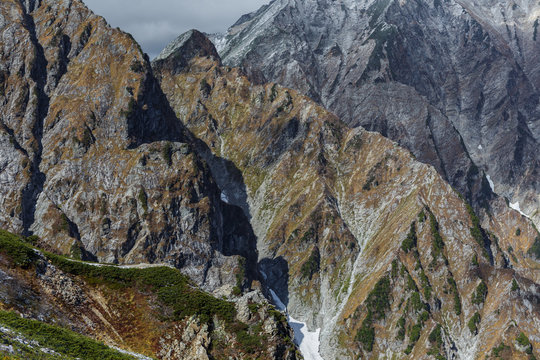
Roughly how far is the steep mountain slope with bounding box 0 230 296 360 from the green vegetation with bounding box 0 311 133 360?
608cm

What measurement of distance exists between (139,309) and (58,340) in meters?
19.9

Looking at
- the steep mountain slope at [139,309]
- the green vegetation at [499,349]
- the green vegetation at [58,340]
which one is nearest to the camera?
the green vegetation at [58,340]

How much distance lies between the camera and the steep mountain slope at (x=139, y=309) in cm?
5512

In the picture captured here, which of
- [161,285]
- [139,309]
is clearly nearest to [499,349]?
[161,285]

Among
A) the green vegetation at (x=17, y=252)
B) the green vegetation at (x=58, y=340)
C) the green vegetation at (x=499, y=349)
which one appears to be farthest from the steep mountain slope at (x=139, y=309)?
the green vegetation at (x=499, y=349)

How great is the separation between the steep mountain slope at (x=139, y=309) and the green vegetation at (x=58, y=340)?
6082 millimetres

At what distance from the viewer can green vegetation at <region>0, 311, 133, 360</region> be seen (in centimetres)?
4212

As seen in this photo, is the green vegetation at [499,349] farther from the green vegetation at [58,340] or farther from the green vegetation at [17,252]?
the green vegetation at [17,252]

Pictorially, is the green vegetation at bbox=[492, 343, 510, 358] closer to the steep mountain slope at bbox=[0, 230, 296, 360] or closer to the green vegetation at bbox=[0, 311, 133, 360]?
the steep mountain slope at bbox=[0, 230, 296, 360]

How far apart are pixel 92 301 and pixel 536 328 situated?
188276 millimetres

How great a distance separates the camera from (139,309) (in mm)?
63312

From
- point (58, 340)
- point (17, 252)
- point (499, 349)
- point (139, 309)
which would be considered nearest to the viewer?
point (58, 340)

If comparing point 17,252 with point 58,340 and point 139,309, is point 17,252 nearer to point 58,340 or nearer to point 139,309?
point 139,309

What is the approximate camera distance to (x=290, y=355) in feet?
209
